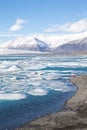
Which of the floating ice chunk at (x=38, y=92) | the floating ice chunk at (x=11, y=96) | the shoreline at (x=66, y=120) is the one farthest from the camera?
the floating ice chunk at (x=38, y=92)

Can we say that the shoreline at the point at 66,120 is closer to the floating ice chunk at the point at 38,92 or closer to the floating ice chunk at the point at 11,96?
the floating ice chunk at the point at 11,96

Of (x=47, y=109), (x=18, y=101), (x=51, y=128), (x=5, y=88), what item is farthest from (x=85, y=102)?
(x=5, y=88)

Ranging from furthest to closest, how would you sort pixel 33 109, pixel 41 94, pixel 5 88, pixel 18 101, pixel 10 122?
pixel 5 88, pixel 41 94, pixel 18 101, pixel 33 109, pixel 10 122

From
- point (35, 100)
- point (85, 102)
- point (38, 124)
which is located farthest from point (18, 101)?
point (38, 124)

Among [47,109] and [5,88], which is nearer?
[47,109]

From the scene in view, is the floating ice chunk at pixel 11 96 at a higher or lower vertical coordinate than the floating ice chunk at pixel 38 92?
higher

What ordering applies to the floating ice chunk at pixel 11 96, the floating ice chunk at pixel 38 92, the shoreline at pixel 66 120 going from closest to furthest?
the shoreline at pixel 66 120, the floating ice chunk at pixel 11 96, the floating ice chunk at pixel 38 92

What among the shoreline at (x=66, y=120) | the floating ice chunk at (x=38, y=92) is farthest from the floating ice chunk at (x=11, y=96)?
the shoreline at (x=66, y=120)

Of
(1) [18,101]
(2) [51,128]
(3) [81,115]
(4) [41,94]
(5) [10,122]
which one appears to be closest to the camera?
(2) [51,128]

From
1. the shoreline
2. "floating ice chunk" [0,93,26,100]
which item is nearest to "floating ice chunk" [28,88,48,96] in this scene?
"floating ice chunk" [0,93,26,100]

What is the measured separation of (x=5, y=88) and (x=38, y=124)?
10.7 metres

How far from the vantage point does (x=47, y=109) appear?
1942 centimetres

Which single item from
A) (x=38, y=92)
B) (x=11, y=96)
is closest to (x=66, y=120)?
(x=11, y=96)

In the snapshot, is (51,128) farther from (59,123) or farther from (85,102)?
(85,102)
